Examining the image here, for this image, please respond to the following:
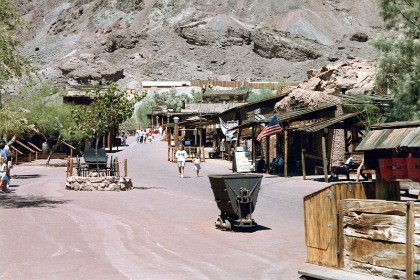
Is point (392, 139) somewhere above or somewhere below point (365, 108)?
below

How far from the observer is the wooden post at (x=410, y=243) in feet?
26.4

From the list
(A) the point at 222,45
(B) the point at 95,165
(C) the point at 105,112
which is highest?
(A) the point at 222,45

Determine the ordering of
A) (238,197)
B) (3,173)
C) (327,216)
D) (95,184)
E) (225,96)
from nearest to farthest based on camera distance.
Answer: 1. (327,216)
2. (238,197)
3. (3,173)
4. (95,184)
5. (225,96)

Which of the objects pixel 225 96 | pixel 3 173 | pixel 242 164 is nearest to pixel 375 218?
pixel 3 173

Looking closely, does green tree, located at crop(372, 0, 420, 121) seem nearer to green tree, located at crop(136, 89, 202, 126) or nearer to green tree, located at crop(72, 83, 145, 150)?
green tree, located at crop(72, 83, 145, 150)

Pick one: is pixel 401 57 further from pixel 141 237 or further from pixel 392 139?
pixel 392 139

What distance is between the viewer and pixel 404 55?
2802 centimetres

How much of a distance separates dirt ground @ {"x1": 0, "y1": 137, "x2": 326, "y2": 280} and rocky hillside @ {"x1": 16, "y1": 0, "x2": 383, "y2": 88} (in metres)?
116

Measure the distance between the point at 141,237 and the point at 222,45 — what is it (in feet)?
531

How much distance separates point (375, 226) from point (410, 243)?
728mm

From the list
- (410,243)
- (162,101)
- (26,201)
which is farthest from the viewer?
(162,101)

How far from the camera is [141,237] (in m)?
13.0

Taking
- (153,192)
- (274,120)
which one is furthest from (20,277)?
(274,120)

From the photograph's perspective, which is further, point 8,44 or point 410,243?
point 8,44
